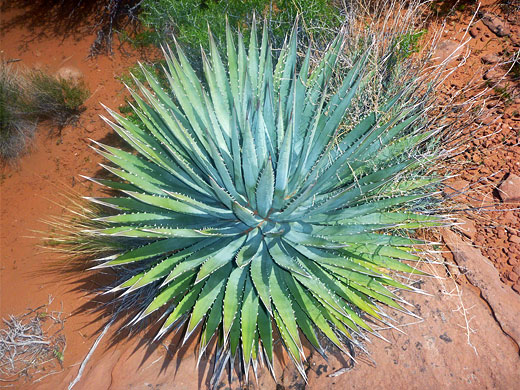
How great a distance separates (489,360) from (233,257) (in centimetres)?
167


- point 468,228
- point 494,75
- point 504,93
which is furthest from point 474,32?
point 468,228

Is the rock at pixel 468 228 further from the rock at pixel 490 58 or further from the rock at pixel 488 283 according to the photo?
the rock at pixel 490 58

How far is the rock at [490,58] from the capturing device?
3.57 metres

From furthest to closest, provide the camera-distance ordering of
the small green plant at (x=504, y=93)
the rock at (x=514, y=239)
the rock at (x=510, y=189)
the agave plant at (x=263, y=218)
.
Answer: the small green plant at (x=504, y=93) → the rock at (x=510, y=189) → the rock at (x=514, y=239) → the agave plant at (x=263, y=218)

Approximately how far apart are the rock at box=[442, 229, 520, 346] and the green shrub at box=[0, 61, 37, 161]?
4756 mm

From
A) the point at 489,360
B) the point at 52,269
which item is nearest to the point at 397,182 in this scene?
the point at 489,360

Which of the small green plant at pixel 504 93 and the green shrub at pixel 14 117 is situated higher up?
the green shrub at pixel 14 117

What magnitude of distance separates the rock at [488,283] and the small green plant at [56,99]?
4.38 metres

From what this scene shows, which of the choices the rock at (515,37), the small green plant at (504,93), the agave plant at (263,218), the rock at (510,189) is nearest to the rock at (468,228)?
the rock at (510,189)

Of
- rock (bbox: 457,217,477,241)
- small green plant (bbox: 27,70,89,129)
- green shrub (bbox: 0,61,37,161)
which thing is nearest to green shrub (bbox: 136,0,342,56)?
small green plant (bbox: 27,70,89,129)

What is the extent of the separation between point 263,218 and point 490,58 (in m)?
3.02

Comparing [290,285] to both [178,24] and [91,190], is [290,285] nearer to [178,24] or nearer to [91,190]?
[91,190]

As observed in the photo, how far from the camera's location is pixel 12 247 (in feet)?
13.0

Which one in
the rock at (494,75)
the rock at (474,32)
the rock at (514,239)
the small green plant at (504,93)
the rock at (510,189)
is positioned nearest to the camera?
the rock at (514,239)
